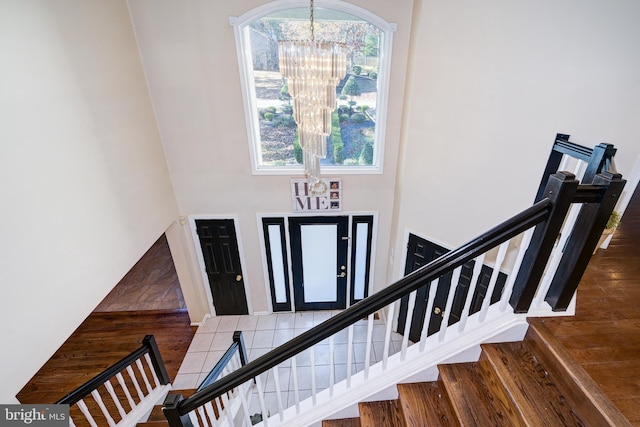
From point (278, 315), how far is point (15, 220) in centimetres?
393

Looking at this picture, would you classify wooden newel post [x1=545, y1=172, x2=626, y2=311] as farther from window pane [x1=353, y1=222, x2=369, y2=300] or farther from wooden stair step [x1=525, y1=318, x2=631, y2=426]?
window pane [x1=353, y1=222, x2=369, y2=300]

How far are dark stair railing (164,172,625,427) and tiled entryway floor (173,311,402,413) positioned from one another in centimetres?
268

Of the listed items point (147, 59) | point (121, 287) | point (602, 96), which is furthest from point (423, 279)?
point (121, 287)

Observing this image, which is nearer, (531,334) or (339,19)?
(531,334)

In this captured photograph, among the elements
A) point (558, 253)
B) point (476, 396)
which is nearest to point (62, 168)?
point (476, 396)

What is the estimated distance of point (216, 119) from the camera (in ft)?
13.1

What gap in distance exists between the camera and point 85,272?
108 inches

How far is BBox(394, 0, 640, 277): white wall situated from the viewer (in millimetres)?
2281

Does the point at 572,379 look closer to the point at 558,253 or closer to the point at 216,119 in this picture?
the point at 558,253

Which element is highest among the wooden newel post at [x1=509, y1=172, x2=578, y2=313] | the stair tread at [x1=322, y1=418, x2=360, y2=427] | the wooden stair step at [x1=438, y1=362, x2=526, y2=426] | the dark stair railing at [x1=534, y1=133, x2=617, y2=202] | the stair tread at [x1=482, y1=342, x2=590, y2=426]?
the dark stair railing at [x1=534, y1=133, x2=617, y2=202]

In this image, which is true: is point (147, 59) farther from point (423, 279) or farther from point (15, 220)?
point (423, 279)

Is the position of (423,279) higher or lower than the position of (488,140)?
lower

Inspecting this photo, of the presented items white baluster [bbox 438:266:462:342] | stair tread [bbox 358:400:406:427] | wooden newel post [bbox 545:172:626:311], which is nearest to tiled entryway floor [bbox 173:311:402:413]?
stair tread [bbox 358:400:406:427]

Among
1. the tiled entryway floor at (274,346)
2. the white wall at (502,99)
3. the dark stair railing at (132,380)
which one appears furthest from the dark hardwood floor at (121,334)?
the white wall at (502,99)
